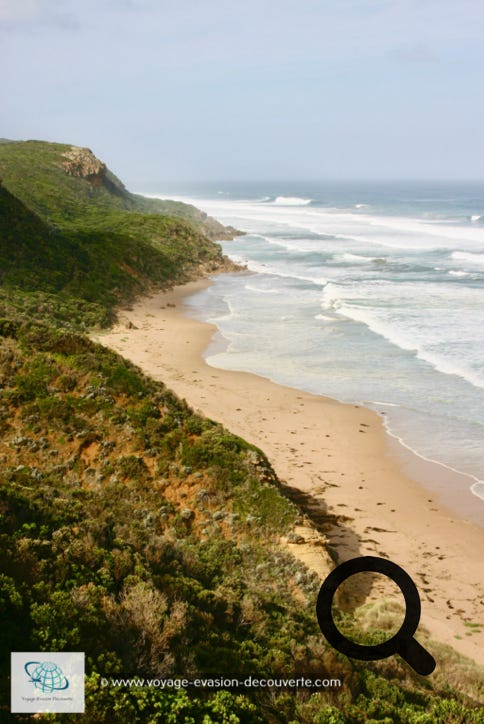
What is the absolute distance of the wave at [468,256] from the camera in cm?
5713

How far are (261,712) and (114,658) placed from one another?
1.52 metres

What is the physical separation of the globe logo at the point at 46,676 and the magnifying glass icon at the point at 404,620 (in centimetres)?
A: 243

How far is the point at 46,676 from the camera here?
565 cm

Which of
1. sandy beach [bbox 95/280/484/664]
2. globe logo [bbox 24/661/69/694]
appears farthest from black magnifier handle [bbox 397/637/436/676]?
sandy beach [bbox 95/280/484/664]

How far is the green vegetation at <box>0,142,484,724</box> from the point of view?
6.31 meters

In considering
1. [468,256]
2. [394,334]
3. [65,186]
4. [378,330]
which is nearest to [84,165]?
[65,186]

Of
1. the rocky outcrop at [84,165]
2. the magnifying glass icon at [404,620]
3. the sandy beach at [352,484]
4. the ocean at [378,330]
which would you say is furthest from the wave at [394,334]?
the rocky outcrop at [84,165]

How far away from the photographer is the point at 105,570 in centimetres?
753

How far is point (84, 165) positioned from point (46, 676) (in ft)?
258

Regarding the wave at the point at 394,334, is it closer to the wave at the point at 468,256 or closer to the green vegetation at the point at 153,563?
the green vegetation at the point at 153,563

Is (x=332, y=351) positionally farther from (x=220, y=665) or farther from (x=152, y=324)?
(x=220, y=665)

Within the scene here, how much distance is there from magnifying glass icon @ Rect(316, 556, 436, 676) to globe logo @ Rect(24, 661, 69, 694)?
2.43m

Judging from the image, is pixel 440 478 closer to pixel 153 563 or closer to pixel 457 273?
pixel 153 563

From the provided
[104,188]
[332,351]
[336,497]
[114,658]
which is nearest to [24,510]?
[114,658]
